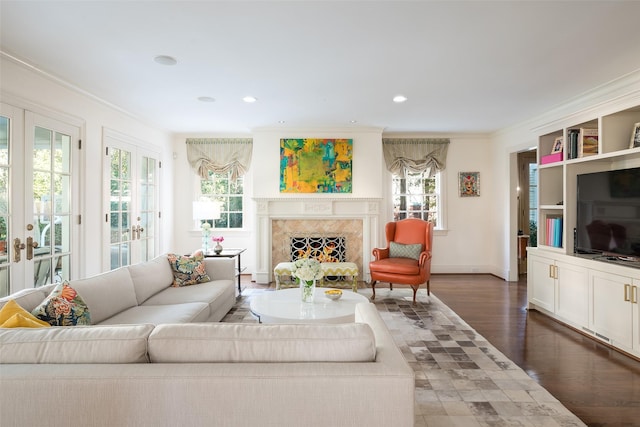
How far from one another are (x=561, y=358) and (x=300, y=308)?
222 cm

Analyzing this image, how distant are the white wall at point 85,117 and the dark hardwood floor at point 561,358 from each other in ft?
14.5

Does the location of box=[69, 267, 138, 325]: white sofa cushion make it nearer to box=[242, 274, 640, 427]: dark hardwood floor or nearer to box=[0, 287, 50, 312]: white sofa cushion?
box=[0, 287, 50, 312]: white sofa cushion

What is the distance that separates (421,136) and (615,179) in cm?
334

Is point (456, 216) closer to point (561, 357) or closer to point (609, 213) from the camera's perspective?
point (609, 213)

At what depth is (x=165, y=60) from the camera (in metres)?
3.07

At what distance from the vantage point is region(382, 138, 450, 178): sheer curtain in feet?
20.5

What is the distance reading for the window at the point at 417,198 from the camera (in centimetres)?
640

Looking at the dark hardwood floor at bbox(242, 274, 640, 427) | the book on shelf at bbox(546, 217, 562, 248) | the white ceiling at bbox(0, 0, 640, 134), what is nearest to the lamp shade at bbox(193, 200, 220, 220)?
the white ceiling at bbox(0, 0, 640, 134)

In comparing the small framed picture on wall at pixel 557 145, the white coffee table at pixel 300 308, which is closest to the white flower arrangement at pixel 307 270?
the white coffee table at pixel 300 308

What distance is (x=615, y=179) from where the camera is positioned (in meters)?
3.26

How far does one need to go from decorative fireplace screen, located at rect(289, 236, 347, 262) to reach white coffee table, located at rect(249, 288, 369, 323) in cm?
233

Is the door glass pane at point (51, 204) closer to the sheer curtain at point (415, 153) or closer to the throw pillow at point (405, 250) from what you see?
the throw pillow at point (405, 250)

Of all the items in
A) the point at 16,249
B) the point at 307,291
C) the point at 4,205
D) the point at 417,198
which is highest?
the point at 417,198

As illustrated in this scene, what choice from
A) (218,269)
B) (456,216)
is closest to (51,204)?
(218,269)
